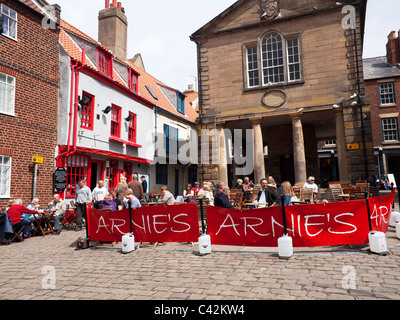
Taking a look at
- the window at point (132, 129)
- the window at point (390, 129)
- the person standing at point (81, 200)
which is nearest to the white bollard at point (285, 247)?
the person standing at point (81, 200)

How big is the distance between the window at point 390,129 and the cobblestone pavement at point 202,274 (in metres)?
24.8

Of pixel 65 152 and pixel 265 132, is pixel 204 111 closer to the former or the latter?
pixel 265 132

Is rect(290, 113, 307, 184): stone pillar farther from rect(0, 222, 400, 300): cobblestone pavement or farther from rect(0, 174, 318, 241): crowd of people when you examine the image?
rect(0, 222, 400, 300): cobblestone pavement

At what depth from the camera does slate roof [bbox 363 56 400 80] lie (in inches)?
1120

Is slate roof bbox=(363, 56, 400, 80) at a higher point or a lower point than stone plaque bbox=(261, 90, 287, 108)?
higher


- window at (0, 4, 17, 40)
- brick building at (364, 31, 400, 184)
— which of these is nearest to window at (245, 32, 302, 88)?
window at (0, 4, 17, 40)

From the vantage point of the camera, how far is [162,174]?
2328cm

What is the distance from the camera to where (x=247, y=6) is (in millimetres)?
17234

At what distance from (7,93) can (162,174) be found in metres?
13.1

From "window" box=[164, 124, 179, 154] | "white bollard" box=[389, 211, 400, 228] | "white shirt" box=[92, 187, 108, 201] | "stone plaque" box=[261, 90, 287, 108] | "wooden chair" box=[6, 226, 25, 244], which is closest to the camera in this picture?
"white bollard" box=[389, 211, 400, 228]

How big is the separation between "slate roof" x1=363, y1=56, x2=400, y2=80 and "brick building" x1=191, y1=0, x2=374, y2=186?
13.5 m

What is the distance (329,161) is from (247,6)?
21.3 m

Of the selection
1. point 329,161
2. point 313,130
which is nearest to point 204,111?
point 313,130

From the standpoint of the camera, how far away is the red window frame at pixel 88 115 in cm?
1467
